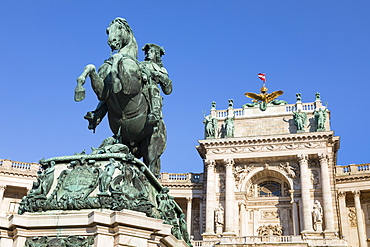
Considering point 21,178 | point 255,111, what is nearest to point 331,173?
point 255,111

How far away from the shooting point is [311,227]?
1465 inches

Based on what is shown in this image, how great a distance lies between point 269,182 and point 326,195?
236 inches

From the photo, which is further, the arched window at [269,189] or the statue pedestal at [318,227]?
the arched window at [269,189]

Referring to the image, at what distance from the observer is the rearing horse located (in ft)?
21.6

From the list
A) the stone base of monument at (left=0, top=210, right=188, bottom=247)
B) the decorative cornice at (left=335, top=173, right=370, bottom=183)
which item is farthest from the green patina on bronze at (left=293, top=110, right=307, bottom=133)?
the stone base of monument at (left=0, top=210, right=188, bottom=247)

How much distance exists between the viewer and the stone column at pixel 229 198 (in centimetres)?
3891

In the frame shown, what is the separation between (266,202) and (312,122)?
7981 mm

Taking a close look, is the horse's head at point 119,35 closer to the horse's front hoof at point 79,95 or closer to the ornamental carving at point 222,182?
the horse's front hoof at point 79,95

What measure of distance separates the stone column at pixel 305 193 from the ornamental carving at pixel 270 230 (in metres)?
2.95

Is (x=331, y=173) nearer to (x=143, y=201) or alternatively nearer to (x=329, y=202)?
(x=329, y=202)

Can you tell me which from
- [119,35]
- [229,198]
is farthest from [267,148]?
[119,35]

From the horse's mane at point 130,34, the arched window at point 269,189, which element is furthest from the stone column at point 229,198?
the horse's mane at point 130,34

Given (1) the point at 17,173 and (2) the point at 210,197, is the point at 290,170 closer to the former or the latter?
(2) the point at 210,197

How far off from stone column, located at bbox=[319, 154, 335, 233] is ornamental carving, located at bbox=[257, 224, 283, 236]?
14.5 feet
